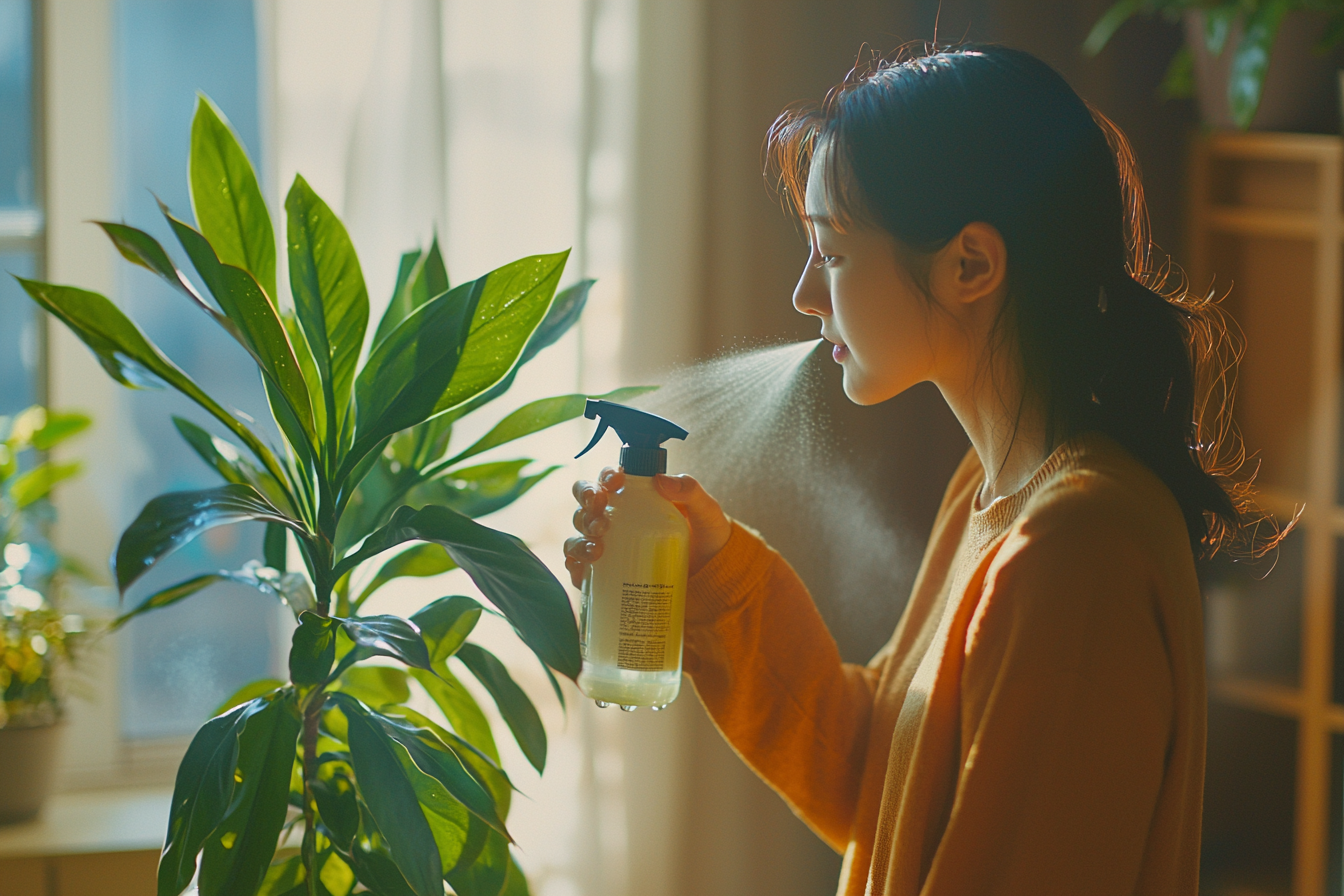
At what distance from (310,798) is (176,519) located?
0.34 m

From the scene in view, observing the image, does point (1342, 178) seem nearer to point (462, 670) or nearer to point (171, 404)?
point (462, 670)

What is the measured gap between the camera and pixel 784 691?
3.59ft

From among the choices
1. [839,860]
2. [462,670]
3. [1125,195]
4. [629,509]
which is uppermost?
[1125,195]

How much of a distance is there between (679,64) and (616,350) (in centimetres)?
49

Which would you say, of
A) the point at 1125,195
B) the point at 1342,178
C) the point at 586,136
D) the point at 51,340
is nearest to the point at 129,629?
the point at 51,340

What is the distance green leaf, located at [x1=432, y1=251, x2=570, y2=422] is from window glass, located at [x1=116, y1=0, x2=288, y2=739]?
102 centimetres

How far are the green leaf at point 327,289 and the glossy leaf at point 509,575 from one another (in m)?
0.16

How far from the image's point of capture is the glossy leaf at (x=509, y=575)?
849 mm

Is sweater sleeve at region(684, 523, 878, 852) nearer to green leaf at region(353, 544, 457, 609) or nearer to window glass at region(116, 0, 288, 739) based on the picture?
green leaf at region(353, 544, 457, 609)

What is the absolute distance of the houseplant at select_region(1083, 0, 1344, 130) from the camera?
163cm

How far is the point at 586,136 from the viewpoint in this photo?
66.1 inches

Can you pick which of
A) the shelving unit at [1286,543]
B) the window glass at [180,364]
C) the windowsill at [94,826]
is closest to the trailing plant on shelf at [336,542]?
the windowsill at [94,826]

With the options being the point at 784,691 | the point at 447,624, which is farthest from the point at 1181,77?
the point at 447,624

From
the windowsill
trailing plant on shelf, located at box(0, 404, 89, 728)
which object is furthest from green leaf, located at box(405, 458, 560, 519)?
trailing plant on shelf, located at box(0, 404, 89, 728)
